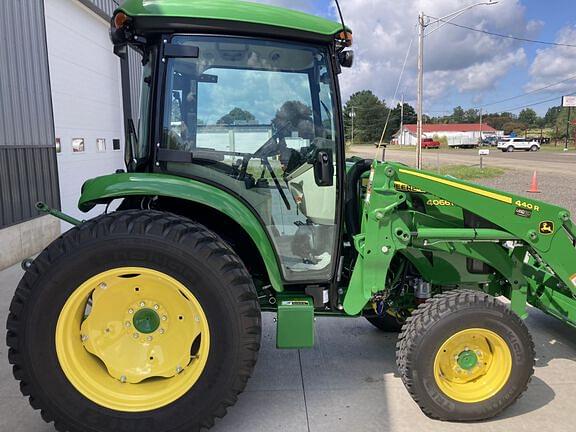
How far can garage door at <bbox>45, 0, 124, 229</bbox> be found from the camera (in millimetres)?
7402

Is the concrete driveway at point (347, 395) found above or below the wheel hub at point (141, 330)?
below

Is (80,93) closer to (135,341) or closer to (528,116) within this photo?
(135,341)

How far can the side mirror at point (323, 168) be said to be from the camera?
9.12 feet

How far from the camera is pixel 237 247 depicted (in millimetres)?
3057

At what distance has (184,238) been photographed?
2436 mm

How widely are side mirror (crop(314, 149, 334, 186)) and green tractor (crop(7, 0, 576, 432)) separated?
2cm

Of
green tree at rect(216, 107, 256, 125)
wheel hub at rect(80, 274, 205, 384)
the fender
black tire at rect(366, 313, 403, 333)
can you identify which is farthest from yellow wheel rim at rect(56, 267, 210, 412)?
black tire at rect(366, 313, 403, 333)

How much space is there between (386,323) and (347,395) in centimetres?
104

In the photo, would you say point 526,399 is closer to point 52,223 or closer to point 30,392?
point 30,392

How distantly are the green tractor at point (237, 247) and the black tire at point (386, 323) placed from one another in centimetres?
77

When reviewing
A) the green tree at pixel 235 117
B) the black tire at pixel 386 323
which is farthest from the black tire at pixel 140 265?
the black tire at pixel 386 323

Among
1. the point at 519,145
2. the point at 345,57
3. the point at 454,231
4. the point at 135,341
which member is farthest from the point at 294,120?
the point at 519,145

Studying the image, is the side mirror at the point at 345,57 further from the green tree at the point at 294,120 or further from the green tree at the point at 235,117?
the green tree at the point at 235,117

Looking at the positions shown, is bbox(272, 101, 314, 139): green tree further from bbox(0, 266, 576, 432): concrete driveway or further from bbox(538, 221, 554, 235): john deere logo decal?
bbox(0, 266, 576, 432): concrete driveway
